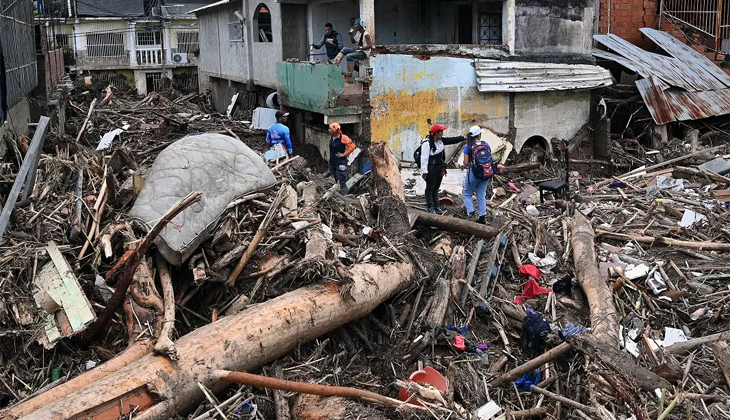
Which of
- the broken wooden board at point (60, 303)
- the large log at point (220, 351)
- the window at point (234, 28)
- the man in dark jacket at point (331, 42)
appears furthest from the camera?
the window at point (234, 28)

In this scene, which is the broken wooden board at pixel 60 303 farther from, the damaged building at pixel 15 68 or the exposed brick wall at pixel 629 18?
the exposed brick wall at pixel 629 18

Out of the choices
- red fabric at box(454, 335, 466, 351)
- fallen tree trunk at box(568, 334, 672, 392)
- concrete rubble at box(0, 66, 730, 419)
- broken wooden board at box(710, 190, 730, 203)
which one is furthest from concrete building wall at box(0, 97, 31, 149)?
broken wooden board at box(710, 190, 730, 203)

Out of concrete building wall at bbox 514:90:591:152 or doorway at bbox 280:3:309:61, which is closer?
concrete building wall at bbox 514:90:591:152

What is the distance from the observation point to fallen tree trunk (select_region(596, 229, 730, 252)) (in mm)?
10581

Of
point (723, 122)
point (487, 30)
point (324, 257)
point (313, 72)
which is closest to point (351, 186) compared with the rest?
point (313, 72)

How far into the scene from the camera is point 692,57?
69.9 feet

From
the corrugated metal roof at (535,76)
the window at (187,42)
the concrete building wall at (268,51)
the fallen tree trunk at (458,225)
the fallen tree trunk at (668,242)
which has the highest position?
the window at (187,42)

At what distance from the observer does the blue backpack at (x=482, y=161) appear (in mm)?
10945

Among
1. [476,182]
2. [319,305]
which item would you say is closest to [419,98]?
[476,182]

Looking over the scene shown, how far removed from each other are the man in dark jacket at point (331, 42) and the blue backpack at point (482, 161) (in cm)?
708

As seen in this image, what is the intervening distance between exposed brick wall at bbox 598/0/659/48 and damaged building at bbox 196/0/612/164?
375cm

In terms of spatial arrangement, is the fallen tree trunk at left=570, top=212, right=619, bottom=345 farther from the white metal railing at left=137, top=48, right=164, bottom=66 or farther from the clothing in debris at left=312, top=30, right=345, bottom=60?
the white metal railing at left=137, top=48, right=164, bottom=66

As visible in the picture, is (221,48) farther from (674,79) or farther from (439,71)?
(674,79)

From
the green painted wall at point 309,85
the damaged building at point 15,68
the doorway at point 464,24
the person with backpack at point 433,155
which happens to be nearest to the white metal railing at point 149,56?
the damaged building at point 15,68
